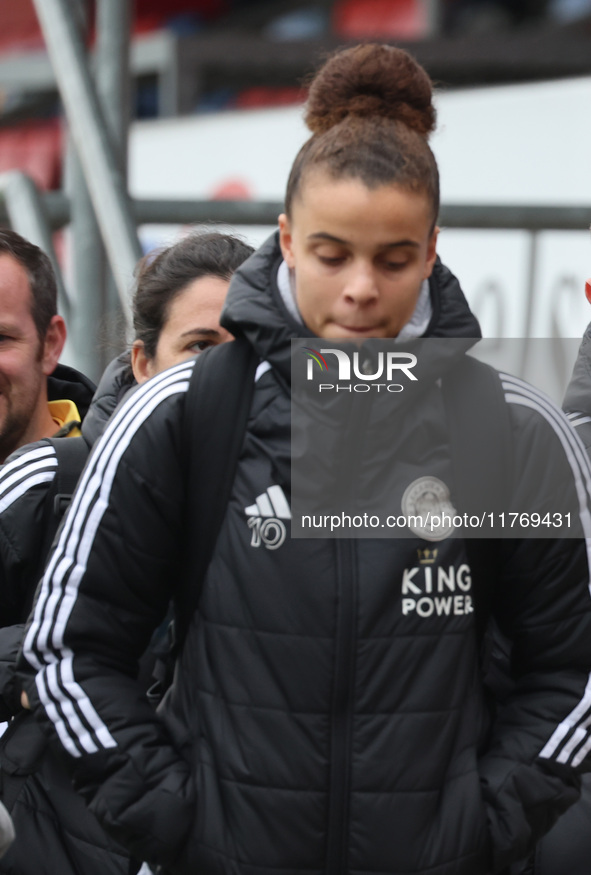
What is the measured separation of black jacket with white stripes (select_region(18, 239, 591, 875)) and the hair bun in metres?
0.25

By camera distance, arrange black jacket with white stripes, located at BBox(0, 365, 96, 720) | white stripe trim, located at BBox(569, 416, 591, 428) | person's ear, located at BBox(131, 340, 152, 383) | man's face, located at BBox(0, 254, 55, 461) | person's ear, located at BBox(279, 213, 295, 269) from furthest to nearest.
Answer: man's face, located at BBox(0, 254, 55, 461) < person's ear, located at BBox(131, 340, 152, 383) < white stripe trim, located at BBox(569, 416, 591, 428) < black jacket with white stripes, located at BBox(0, 365, 96, 720) < person's ear, located at BBox(279, 213, 295, 269)

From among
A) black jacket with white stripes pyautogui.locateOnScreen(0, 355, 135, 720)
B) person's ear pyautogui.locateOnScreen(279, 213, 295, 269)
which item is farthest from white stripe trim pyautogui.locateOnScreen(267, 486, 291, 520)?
black jacket with white stripes pyautogui.locateOnScreen(0, 355, 135, 720)

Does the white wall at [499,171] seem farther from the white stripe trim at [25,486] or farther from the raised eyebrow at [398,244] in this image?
the raised eyebrow at [398,244]

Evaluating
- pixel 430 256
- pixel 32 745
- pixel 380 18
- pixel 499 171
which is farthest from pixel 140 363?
pixel 380 18

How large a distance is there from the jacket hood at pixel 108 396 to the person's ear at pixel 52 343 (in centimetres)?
33

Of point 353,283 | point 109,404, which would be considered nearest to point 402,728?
point 353,283

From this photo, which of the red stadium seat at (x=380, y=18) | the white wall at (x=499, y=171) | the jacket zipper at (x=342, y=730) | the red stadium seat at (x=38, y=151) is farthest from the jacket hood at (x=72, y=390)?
the red stadium seat at (x=38, y=151)

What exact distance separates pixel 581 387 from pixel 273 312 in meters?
0.99

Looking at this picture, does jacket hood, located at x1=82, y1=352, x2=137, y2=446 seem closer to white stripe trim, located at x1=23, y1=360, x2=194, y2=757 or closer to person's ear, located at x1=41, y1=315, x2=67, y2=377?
person's ear, located at x1=41, y1=315, x2=67, y2=377

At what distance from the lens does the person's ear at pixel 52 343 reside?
3154 millimetres

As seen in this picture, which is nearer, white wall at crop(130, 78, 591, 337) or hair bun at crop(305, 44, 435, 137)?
hair bun at crop(305, 44, 435, 137)

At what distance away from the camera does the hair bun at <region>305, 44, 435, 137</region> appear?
199 cm

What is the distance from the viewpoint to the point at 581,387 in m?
2.72

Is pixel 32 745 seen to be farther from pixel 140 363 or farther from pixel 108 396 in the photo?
pixel 140 363
